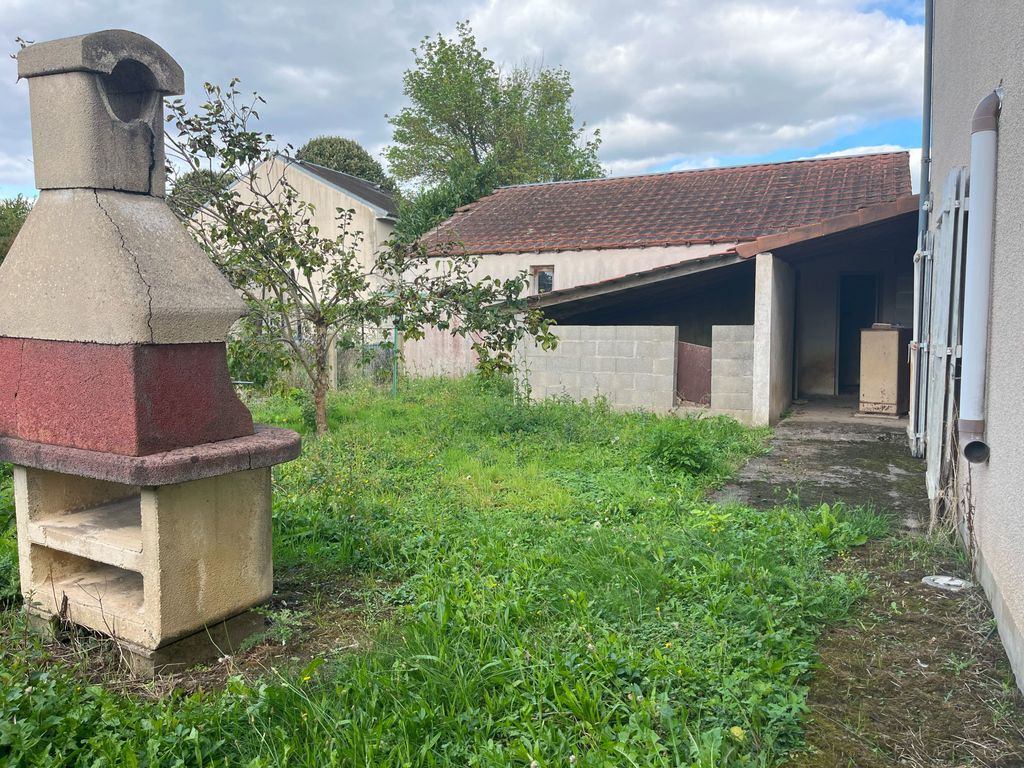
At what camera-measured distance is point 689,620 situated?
365 cm

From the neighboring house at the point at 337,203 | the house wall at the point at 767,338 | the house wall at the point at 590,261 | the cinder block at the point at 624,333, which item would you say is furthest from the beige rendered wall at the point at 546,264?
the neighboring house at the point at 337,203

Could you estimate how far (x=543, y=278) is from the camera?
1731 centimetres

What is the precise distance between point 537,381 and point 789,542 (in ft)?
23.9

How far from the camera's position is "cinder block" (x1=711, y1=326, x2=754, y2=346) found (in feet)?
34.7

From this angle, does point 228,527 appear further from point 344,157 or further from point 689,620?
point 344,157

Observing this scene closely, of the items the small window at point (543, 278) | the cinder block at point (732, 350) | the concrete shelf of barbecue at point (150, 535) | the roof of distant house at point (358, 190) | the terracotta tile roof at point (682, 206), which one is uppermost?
the roof of distant house at point (358, 190)

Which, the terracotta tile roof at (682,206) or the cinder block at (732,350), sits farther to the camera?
the terracotta tile roof at (682,206)

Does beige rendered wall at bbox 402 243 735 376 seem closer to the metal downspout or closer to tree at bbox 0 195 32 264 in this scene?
the metal downspout

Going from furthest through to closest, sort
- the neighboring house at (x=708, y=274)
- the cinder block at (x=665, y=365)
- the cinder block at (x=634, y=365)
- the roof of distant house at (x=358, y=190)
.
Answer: the roof of distant house at (x=358, y=190) → the cinder block at (x=634, y=365) → the cinder block at (x=665, y=365) → the neighboring house at (x=708, y=274)

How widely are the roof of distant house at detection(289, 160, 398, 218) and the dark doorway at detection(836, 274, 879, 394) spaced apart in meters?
13.8

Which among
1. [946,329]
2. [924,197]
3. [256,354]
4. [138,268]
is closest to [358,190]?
[256,354]

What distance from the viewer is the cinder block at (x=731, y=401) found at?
35.0 ft

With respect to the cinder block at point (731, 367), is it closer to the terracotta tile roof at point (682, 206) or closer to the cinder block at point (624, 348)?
the cinder block at point (624, 348)

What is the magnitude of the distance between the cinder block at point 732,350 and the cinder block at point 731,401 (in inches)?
20.7
